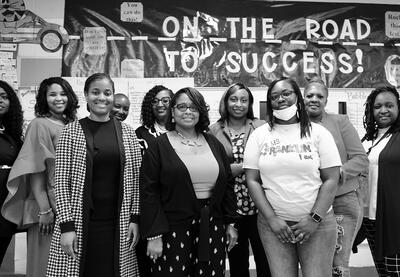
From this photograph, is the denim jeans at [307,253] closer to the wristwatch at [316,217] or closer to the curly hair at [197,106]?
the wristwatch at [316,217]

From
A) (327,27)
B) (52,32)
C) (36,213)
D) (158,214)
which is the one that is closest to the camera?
(158,214)

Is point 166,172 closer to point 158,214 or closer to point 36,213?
point 158,214

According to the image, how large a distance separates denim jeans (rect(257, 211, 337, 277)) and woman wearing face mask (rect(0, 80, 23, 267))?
161cm

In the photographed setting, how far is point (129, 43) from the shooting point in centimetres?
372

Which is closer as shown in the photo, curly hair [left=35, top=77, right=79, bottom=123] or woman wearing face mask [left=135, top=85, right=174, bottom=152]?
curly hair [left=35, top=77, right=79, bottom=123]

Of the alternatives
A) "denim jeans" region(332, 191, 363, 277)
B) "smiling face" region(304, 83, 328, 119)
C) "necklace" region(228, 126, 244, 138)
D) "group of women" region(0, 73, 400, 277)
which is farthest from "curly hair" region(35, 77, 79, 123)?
"denim jeans" region(332, 191, 363, 277)

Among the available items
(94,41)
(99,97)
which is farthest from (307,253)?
(94,41)

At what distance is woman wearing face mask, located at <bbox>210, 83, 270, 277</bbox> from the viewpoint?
2.19 m

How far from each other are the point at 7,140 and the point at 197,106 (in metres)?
1.36

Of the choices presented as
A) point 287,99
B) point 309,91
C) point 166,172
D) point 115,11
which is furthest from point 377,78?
point 166,172

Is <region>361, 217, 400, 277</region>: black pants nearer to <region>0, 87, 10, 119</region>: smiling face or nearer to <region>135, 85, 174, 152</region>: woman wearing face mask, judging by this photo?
<region>135, 85, 174, 152</region>: woman wearing face mask

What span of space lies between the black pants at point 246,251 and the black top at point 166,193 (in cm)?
46

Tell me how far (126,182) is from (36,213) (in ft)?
2.31

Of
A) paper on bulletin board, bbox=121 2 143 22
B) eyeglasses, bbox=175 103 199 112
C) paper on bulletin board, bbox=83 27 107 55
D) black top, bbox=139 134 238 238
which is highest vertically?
paper on bulletin board, bbox=121 2 143 22
